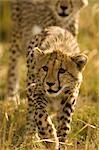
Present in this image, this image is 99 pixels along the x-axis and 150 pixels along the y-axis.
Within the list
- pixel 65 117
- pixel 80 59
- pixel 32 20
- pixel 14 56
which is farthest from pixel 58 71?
pixel 14 56

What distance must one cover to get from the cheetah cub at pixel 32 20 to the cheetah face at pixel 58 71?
252 centimetres

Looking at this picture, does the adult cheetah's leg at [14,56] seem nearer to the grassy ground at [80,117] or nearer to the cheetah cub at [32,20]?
the cheetah cub at [32,20]

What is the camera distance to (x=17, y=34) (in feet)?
34.6

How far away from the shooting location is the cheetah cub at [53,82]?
271 inches

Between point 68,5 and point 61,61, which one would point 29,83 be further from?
point 68,5

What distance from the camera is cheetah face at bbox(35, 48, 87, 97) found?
22.3 feet

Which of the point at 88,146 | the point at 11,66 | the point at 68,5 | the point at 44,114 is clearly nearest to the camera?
the point at 88,146

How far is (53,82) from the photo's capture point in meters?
6.76

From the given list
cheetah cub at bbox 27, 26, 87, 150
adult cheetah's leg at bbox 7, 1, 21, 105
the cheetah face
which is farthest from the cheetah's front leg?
adult cheetah's leg at bbox 7, 1, 21, 105

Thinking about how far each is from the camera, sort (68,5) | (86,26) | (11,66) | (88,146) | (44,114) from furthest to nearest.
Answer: (86,26) → (11,66) → (68,5) → (44,114) → (88,146)

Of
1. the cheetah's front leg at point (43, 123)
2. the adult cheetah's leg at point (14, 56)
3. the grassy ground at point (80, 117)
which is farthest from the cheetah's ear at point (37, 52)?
the adult cheetah's leg at point (14, 56)

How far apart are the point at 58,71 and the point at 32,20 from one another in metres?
3.49

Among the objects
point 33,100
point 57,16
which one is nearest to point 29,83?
point 33,100

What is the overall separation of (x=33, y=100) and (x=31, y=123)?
306mm
